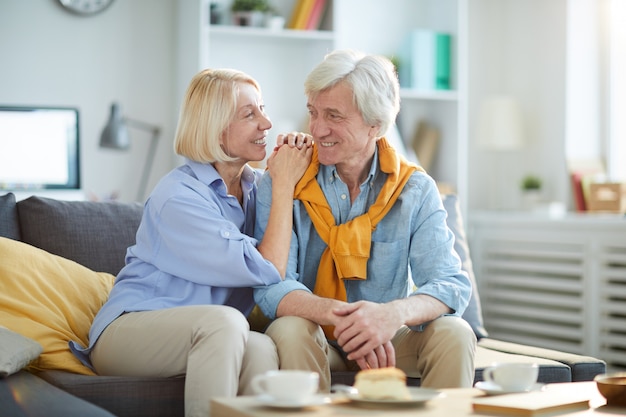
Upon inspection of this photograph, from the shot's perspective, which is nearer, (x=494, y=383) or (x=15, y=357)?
(x=494, y=383)

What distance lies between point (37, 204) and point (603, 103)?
3.30 metres

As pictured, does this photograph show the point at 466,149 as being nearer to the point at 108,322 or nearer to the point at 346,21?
the point at 346,21

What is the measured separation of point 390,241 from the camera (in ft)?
7.99

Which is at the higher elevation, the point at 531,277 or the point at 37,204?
the point at 37,204

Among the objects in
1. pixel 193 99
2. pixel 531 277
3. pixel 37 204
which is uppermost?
pixel 193 99

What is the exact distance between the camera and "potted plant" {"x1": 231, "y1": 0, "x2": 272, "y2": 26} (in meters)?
4.50

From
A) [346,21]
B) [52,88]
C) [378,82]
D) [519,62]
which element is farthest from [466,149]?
[378,82]

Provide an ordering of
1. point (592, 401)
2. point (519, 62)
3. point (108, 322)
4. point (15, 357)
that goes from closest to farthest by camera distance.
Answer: point (592, 401), point (15, 357), point (108, 322), point (519, 62)

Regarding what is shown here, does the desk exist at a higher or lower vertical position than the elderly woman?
lower

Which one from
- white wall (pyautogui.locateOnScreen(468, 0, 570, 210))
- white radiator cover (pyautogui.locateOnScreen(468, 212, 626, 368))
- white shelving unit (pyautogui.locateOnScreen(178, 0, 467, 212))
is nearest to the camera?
white radiator cover (pyautogui.locateOnScreen(468, 212, 626, 368))

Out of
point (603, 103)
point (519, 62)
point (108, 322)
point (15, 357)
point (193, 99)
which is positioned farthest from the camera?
point (519, 62)

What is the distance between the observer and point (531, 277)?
4.48m

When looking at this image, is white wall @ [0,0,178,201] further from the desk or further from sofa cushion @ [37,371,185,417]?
the desk

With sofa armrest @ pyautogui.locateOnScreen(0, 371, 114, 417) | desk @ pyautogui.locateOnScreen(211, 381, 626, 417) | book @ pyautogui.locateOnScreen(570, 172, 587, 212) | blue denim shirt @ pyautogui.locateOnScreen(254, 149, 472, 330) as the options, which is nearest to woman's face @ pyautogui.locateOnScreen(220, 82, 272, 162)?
blue denim shirt @ pyautogui.locateOnScreen(254, 149, 472, 330)
